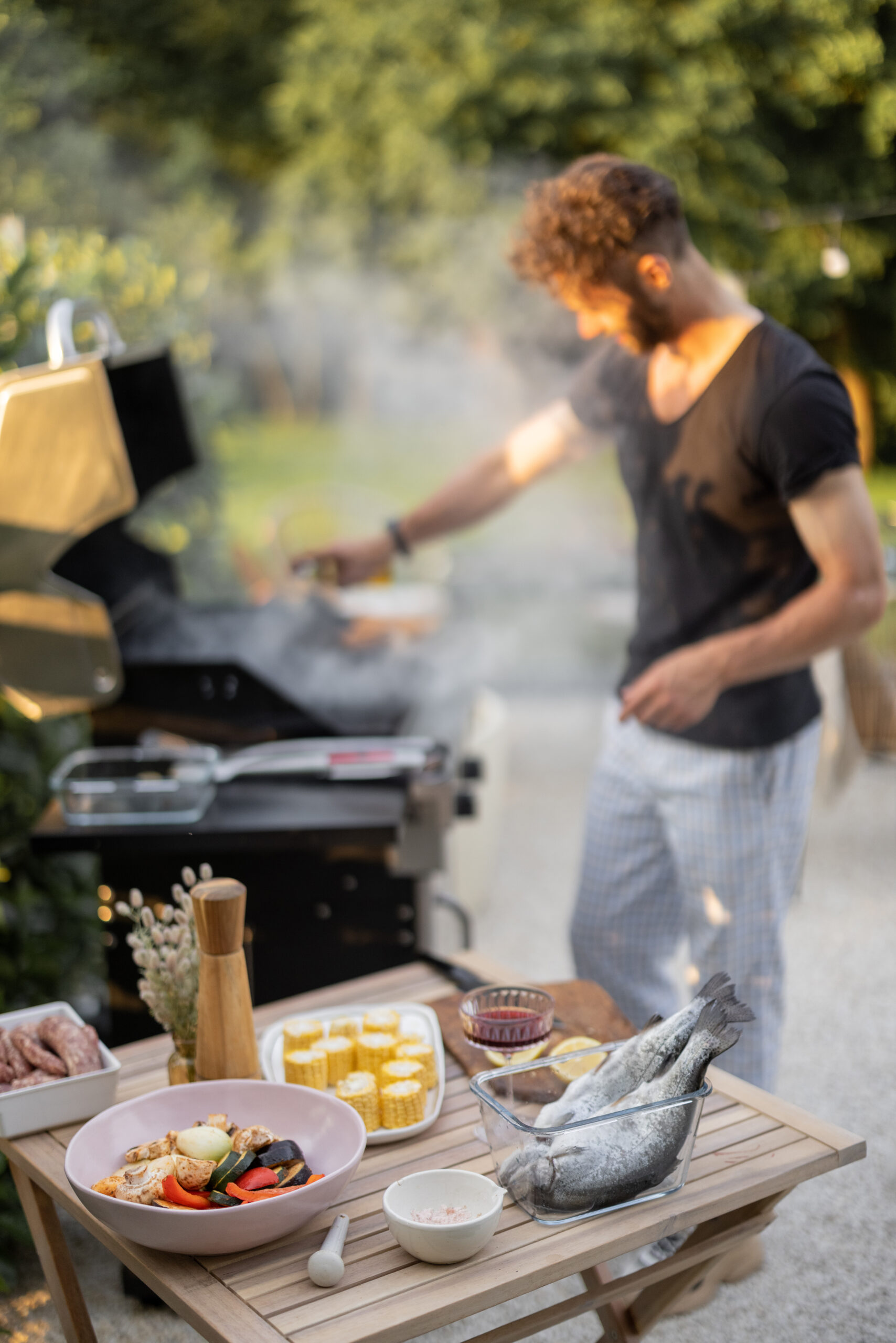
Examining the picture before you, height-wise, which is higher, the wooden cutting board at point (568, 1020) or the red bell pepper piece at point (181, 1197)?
the red bell pepper piece at point (181, 1197)

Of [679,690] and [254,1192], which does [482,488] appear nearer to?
[679,690]

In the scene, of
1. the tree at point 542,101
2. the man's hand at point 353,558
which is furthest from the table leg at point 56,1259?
the tree at point 542,101

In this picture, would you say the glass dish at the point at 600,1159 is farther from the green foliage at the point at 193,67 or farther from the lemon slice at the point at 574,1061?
the green foliage at the point at 193,67

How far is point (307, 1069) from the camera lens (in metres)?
1.44

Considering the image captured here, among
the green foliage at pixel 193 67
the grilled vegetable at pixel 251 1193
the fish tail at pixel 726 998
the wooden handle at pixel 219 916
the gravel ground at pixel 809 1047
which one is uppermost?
the green foliage at pixel 193 67

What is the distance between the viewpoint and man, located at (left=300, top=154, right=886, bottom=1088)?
67.4 inches

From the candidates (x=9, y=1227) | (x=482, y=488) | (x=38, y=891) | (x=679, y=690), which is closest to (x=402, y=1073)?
(x=679, y=690)

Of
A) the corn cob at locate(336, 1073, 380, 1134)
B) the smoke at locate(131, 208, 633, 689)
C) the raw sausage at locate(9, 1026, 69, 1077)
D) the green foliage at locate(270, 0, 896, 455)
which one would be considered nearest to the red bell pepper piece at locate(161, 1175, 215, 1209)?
the corn cob at locate(336, 1073, 380, 1134)

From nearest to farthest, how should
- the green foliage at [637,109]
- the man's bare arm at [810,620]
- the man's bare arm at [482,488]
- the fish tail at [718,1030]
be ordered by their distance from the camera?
the fish tail at [718,1030] < the man's bare arm at [810,620] < the man's bare arm at [482,488] < the green foliage at [637,109]

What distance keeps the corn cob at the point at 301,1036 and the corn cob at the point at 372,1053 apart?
2.2 inches

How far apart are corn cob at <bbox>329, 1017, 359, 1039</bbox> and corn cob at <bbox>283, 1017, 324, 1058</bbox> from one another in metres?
0.03

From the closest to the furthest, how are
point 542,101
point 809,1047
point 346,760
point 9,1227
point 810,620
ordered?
point 810,620 < point 9,1227 < point 346,760 < point 809,1047 < point 542,101

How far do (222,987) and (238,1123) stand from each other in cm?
15

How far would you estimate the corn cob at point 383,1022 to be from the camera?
1.55 meters
